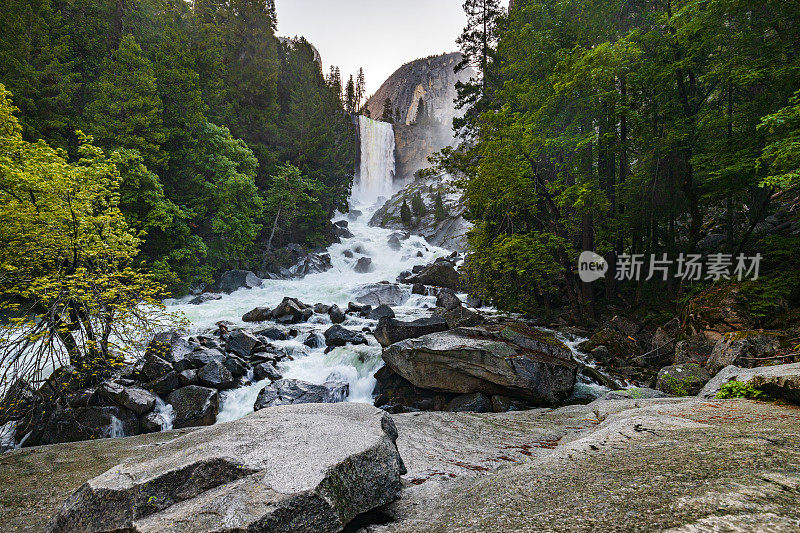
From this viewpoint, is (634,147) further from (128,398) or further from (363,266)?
(363,266)

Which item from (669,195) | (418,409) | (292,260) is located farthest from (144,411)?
(292,260)

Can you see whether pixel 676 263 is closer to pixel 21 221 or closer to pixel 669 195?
pixel 669 195

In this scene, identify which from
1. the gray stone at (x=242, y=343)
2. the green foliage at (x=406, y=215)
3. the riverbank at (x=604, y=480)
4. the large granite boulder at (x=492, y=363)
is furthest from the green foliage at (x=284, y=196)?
the riverbank at (x=604, y=480)

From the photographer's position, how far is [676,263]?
12547 millimetres

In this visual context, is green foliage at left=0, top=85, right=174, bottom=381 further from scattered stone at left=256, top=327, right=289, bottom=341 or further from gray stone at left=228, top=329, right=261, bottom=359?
scattered stone at left=256, top=327, right=289, bottom=341

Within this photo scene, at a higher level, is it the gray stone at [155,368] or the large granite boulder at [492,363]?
the large granite boulder at [492,363]

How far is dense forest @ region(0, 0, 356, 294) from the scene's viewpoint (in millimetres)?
15383

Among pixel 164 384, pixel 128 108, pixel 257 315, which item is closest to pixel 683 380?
pixel 164 384

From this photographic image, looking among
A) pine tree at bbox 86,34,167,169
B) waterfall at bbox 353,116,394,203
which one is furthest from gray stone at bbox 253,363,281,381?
waterfall at bbox 353,116,394,203

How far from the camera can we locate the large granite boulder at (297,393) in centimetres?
813

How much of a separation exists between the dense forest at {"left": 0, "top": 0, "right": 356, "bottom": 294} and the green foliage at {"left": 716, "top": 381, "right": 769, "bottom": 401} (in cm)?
1286

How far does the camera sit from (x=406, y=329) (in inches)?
424

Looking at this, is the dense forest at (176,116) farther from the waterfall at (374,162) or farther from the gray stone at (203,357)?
the waterfall at (374,162)

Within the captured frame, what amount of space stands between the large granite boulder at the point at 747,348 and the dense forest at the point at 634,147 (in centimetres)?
188
